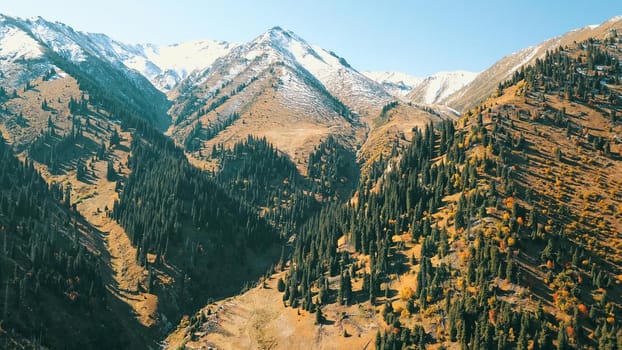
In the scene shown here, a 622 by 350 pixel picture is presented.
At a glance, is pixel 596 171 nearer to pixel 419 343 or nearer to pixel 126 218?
pixel 419 343

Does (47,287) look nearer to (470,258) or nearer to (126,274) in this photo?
(126,274)

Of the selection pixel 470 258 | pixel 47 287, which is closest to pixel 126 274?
pixel 47 287

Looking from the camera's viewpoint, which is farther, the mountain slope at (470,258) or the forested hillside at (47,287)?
the forested hillside at (47,287)

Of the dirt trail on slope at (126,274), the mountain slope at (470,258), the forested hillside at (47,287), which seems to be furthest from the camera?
the dirt trail on slope at (126,274)

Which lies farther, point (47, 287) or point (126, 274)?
point (126, 274)

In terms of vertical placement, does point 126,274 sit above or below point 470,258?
below

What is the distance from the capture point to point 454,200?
151000 millimetres

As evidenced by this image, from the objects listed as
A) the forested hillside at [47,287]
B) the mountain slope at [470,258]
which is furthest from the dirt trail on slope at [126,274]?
the mountain slope at [470,258]

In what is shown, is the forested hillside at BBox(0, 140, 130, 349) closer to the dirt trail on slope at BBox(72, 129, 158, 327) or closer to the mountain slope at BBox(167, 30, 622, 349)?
the dirt trail on slope at BBox(72, 129, 158, 327)

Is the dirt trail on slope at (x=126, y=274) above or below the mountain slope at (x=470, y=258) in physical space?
below

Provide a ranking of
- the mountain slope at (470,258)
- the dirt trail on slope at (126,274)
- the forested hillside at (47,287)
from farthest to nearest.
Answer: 1. the dirt trail on slope at (126,274)
2. the forested hillside at (47,287)
3. the mountain slope at (470,258)

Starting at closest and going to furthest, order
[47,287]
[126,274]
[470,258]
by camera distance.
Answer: [470,258]
[47,287]
[126,274]

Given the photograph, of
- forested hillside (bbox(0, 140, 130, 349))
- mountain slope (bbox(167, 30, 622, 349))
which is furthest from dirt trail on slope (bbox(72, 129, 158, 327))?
mountain slope (bbox(167, 30, 622, 349))

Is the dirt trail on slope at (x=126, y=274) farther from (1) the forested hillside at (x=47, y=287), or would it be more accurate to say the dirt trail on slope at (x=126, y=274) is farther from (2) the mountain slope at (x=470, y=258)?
(2) the mountain slope at (x=470, y=258)
